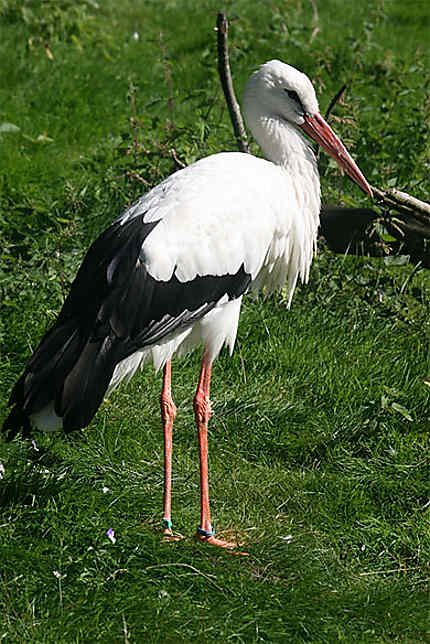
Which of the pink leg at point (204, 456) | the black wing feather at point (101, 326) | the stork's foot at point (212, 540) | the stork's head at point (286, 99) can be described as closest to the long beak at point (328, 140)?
the stork's head at point (286, 99)

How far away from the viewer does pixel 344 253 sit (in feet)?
15.9

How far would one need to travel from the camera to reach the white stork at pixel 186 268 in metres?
3.25

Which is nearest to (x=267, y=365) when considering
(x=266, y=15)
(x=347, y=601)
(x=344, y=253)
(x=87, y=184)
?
(x=344, y=253)

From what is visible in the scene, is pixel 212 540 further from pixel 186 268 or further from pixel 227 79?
pixel 227 79

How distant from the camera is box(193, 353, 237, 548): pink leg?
11.3 ft

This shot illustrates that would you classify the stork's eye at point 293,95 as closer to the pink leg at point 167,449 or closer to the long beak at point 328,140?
the long beak at point 328,140

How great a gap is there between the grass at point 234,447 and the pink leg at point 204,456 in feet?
0.34

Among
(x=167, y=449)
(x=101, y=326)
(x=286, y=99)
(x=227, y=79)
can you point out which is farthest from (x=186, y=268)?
(x=227, y=79)

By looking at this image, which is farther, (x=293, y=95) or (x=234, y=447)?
(x=234, y=447)

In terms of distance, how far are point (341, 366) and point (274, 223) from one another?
95cm

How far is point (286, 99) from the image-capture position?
379cm

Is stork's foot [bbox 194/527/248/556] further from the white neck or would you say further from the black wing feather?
the white neck

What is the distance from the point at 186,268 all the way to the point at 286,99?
863mm

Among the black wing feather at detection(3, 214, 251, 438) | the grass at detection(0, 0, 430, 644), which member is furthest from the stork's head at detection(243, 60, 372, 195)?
the grass at detection(0, 0, 430, 644)
